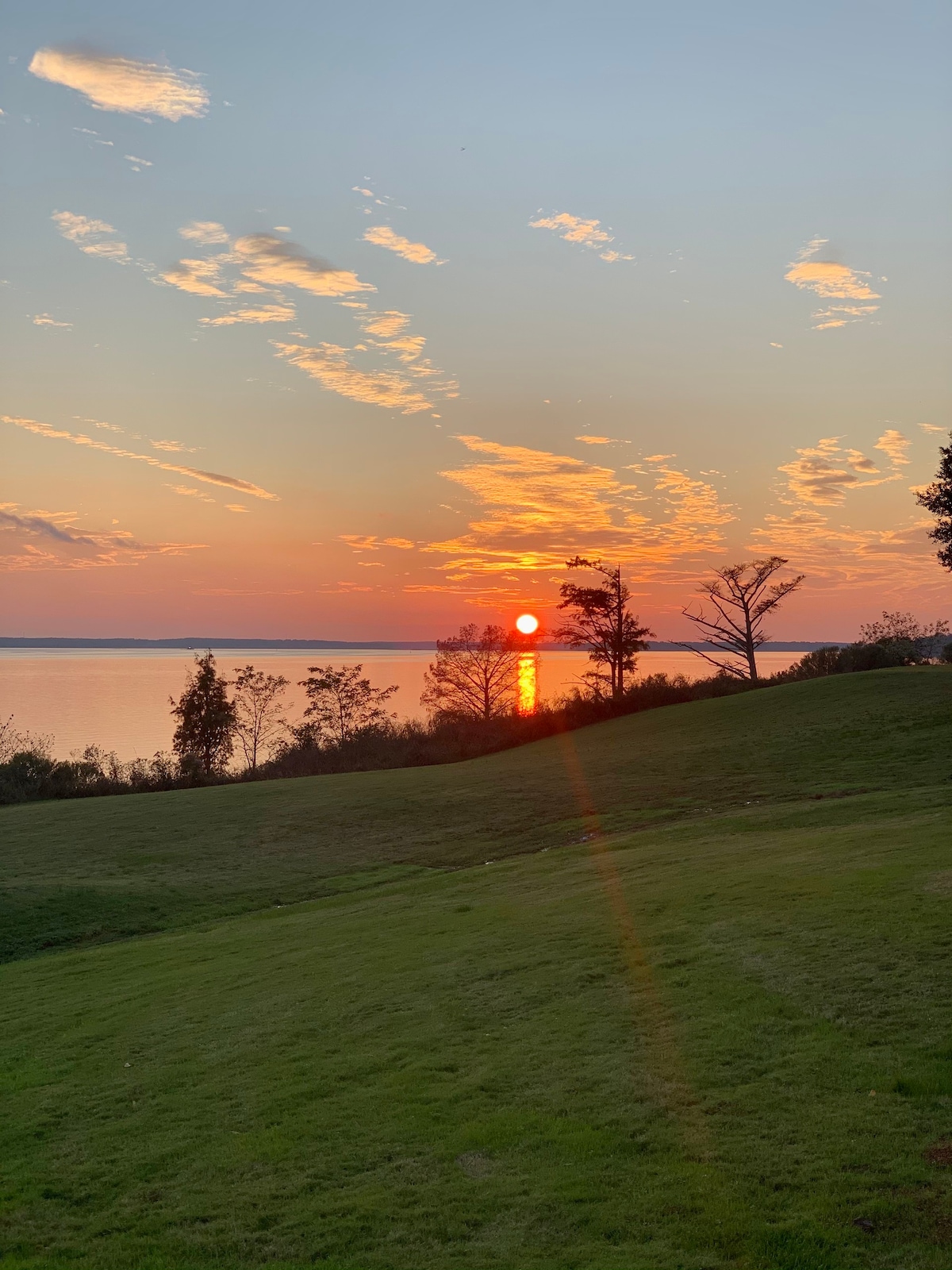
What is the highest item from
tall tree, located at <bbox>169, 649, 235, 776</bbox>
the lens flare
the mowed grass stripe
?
the lens flare

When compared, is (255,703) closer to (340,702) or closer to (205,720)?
(340,702)

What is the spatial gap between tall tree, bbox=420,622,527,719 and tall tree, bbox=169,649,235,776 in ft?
58.4

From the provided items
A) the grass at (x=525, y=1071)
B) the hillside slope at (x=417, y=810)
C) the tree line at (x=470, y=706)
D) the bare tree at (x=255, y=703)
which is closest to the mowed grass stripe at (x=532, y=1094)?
the grass at (x=525, y=1071)

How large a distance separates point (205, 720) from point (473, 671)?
24.1 m

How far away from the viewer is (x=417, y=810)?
120 feet

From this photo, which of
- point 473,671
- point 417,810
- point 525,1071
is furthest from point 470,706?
point 525,1071

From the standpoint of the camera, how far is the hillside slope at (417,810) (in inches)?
1031

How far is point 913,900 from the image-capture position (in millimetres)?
12609

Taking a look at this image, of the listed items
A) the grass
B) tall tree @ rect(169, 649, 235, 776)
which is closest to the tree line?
tall tree @ rect(169, 649, 235, 776)

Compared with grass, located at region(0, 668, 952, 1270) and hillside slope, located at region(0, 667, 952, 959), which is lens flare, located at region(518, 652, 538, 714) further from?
grass, located at region(0, 668, 952, 1270)

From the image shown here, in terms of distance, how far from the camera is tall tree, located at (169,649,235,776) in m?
78.1

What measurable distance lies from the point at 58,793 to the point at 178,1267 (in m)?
52.3

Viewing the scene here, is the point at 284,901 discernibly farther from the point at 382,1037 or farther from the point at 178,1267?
the point at 178,1267

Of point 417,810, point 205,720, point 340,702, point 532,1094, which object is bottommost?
point 532,1094
